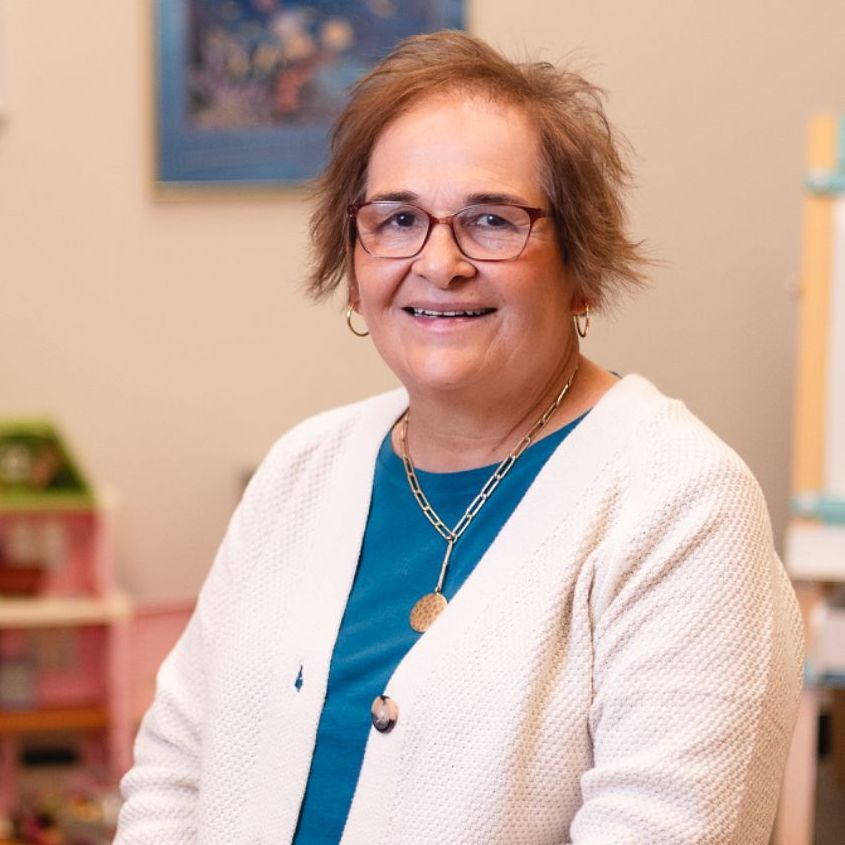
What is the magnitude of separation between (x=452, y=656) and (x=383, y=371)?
5.87ft

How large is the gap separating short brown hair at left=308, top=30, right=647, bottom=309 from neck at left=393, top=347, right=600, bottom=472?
8cm

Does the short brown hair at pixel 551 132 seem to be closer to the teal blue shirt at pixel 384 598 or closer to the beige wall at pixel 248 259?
the teal blue shirt at pixel 384 598

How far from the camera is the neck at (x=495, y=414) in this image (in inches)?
53.1

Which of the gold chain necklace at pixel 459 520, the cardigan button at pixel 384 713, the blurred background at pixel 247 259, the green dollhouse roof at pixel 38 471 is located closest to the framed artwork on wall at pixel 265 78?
the blurred background at pixel 247 259

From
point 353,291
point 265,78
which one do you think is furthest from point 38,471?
point 353,291

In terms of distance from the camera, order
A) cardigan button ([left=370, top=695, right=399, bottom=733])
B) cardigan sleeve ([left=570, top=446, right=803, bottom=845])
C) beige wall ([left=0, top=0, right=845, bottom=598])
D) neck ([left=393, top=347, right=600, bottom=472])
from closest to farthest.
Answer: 1. cardigan sleeve ([left=570, top=446, right=803, bottom=845])
2. cardigan button ([left=370, top=695, right=399, bottom=733])
3. neck ([left=393, top=347, right=600, bottom=472])
4. beige wall ([left=0, top=0, right=845, bottom=598])

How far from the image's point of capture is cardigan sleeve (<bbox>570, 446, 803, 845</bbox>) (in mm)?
1119

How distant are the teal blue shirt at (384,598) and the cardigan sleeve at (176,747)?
21 centimetres

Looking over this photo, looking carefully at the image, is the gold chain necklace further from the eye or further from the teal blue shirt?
the eye

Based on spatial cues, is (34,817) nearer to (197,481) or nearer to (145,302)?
(197,481)

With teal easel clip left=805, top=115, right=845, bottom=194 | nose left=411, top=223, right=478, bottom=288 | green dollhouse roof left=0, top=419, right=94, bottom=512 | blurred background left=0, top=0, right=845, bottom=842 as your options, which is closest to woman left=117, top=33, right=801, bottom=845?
nose left=411, top=223, right=478, bottom=288

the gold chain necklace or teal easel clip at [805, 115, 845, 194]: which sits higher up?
Result: teal easel clip at [805, 115, 845, 194]

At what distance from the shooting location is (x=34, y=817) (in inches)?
106

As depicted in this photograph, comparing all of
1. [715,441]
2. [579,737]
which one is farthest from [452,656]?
[715,441]
